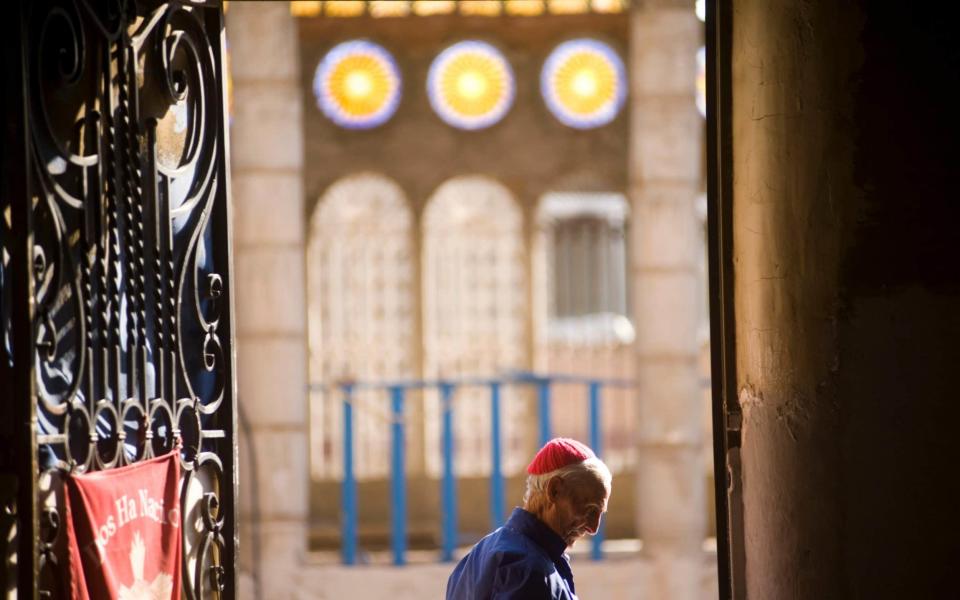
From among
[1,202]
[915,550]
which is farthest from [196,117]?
[915,550]

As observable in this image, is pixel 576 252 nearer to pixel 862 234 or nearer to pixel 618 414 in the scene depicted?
pixel 618 414

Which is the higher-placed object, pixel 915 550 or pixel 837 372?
pixel 837 372

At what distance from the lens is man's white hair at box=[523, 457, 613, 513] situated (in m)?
4.50

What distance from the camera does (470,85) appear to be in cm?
1304

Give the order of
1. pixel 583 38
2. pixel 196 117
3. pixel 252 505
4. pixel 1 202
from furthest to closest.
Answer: pixel 583 38 → pixel 252 505 → pixel 196 117 → pixel 1 202

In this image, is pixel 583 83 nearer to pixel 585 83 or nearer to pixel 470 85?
pixel 585 83

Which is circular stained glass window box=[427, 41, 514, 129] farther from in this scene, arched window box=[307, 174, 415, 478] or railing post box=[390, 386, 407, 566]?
railing post box=[390, 386, 407, 566]

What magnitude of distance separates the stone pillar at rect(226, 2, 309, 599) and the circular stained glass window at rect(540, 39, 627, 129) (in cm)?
453

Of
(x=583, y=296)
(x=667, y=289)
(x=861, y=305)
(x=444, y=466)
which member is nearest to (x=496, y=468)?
(x=444, y=466)

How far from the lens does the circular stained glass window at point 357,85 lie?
12734 millimetres

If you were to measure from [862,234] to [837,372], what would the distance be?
41cm

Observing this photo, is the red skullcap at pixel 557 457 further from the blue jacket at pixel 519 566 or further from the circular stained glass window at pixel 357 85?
the circular stained glass window at pixel 357 85

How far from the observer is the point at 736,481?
189 inches

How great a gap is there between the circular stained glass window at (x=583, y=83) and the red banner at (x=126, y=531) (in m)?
8.72
